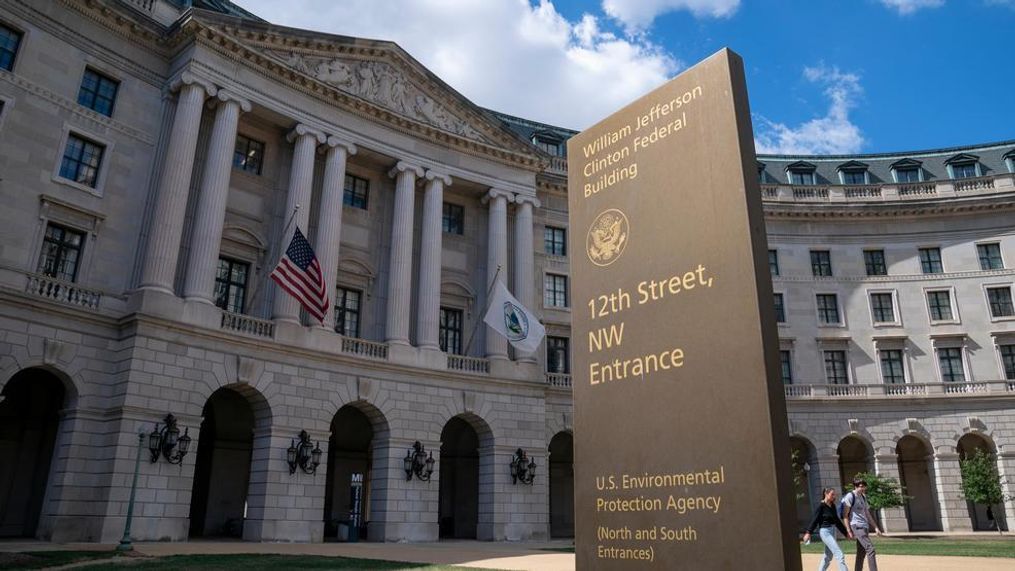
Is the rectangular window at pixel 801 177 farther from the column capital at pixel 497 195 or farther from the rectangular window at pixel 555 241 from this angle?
the column capital at pixel 497 195

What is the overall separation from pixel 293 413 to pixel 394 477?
16.3ft

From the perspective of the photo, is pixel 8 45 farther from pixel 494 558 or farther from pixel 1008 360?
pixel 1008 360

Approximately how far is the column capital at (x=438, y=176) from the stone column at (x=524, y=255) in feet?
13.5

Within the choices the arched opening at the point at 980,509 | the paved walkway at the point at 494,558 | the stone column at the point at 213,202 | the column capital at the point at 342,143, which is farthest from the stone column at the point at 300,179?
the arched opening at the point at 980,509

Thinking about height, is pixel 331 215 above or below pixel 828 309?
above

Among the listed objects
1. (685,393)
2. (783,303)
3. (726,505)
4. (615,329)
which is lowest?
(726,505)

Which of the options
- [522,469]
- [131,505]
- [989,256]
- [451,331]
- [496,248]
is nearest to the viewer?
[131,505]

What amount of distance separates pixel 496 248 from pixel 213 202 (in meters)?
13.8

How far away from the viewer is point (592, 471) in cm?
693

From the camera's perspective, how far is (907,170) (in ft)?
159

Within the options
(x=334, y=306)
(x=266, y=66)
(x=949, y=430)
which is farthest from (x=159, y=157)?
(x=949, y=430)

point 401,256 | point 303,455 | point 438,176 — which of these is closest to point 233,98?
point 401,256

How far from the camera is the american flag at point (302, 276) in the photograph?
82.2ft

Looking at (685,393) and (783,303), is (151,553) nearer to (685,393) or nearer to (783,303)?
(685,393)
